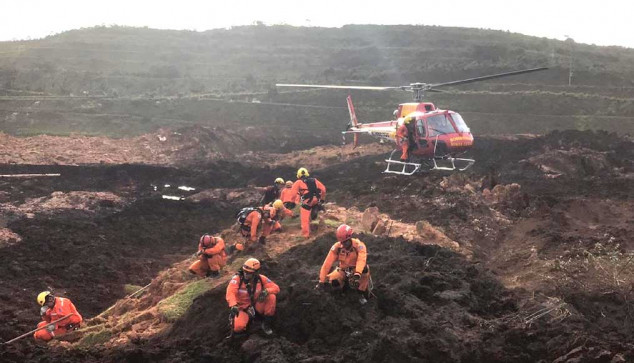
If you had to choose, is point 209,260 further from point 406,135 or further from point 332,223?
point 406,135

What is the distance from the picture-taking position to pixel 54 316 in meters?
9.11

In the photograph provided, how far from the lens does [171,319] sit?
30.5 feet

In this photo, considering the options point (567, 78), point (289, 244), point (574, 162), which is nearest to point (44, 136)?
point (289, 244)

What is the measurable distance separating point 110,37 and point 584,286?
179 ft

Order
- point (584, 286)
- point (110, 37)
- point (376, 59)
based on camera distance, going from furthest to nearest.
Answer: point (110, 37) < point (376, 59) < point (584, 286)

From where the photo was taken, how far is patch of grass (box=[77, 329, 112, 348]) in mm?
8719

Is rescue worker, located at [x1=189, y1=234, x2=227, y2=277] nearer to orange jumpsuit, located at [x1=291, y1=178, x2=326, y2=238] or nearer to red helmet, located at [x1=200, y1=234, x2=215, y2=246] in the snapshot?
red helmet, located at [x1=200, y1=234, x2=215, y2=246]

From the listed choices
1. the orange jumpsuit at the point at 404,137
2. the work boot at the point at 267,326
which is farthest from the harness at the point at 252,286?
→ the orange jumpsuit at the point at 404,137

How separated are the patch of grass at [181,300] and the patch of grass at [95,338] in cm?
96

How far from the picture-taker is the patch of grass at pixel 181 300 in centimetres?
940

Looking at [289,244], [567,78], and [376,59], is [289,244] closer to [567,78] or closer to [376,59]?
[567,78]

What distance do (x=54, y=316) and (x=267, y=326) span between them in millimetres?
3942

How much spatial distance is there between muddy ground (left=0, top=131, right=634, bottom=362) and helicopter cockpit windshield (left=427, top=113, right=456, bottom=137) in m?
1.67

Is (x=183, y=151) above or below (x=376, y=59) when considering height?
below
